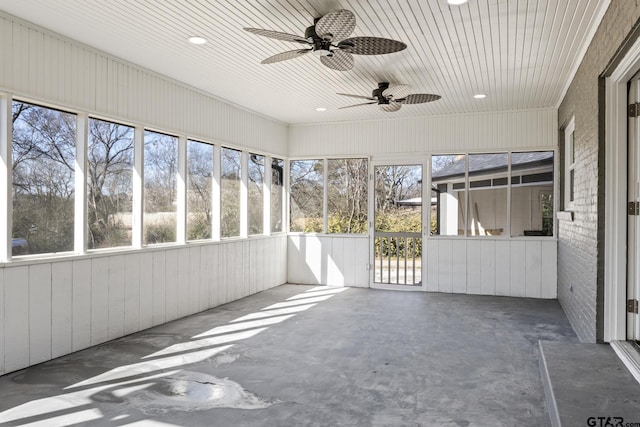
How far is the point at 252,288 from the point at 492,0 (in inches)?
205

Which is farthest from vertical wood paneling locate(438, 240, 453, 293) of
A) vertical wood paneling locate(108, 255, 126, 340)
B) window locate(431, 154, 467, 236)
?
vertical wood paneling locate(108, 255, 126, 340)

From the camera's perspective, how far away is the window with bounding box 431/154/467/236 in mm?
7480

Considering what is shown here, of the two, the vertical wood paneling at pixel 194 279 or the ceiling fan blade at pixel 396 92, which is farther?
the vertical wood paneling at pixel 194 279

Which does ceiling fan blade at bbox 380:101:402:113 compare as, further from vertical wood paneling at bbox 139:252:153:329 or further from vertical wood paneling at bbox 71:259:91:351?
vertical wood paneling at bbox 71:259:91:351

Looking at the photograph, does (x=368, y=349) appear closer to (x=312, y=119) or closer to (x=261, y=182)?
(x=261, y=182)

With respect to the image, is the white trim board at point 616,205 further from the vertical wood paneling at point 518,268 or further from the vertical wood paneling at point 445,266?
the vertical wood paneling at point 445,266

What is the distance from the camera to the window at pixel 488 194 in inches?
287

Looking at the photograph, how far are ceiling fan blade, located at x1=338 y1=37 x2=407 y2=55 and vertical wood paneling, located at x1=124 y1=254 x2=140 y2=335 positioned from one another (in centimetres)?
306

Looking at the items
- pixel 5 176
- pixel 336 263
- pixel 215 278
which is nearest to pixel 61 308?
pixel 5 176

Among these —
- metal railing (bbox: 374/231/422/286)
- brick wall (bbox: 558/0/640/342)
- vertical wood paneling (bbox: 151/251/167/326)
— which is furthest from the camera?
metal railing (bbox: 374/231/422/286)

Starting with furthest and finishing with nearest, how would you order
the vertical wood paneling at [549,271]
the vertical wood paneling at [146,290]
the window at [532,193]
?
1. the window at [532,193]
2. the vertical wood paneling at [549,271]
3. the vertical wood paneling at [146,290]

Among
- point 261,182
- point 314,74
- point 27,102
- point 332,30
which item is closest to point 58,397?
point 27,102

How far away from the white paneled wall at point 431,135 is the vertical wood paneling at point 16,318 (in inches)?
208

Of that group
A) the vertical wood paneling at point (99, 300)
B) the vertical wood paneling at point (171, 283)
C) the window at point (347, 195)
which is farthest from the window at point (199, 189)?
the window at point (347, 195)
